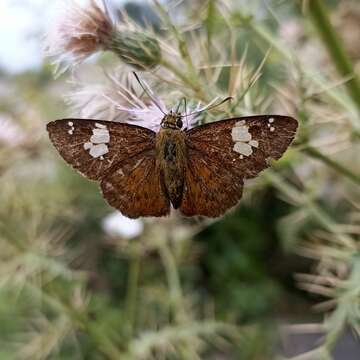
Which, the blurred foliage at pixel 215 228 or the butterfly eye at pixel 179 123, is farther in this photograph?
the blurred foliage at pixel 215 228

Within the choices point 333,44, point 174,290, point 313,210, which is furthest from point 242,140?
point 174,290

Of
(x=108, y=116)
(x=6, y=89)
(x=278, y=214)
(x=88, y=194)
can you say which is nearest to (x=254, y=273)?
(x=278, y=214)

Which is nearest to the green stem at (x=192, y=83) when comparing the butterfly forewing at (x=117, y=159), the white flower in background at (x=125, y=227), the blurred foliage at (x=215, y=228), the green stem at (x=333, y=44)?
the blurred foliage at (x=215, y=228)

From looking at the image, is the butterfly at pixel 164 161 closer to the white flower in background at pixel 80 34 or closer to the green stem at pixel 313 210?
the white flower in background at pixel 80 34

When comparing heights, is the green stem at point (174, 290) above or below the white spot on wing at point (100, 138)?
below

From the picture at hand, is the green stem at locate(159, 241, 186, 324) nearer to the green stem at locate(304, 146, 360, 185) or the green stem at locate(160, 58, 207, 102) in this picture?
the green stem at locate(304, 146, 360, 185)

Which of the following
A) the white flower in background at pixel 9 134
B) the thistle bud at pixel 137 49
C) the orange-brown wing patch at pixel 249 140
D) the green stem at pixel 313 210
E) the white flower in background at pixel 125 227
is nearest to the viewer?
the orange-brown wing patch at pixel 249 140

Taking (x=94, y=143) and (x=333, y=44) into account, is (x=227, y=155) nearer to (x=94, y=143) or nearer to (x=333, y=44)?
(x=94, y=143)
